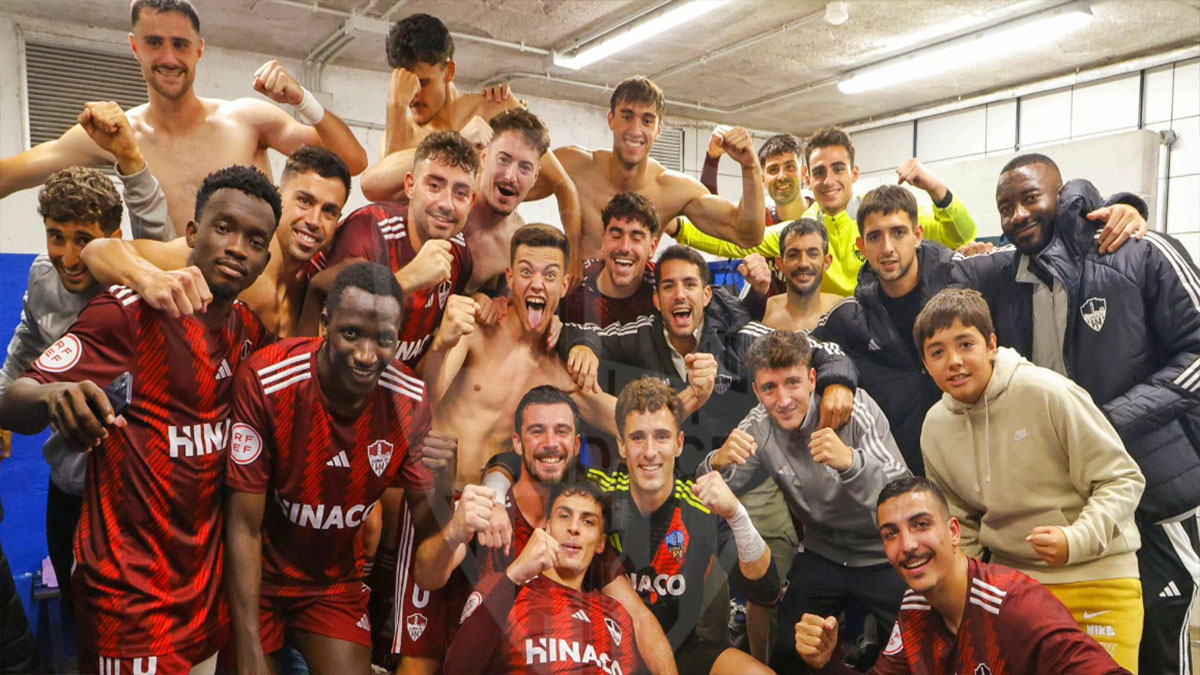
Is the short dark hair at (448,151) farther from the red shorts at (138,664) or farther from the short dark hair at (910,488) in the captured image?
the short dark hair at (910,488)

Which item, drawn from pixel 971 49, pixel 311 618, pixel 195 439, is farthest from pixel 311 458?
pixel 971 49

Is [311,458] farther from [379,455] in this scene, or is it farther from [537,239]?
[537,239]

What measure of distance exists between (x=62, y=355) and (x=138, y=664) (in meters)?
0.96

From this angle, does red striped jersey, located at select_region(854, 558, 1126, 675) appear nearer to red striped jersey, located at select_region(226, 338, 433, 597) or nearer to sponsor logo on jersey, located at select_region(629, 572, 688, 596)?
sponsor logo on jersey, located at select_region(629, 572, 688, 596)

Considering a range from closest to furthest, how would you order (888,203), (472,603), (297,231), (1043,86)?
(297,231)
(472,603)
(888,203)
(1043,86)

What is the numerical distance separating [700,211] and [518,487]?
1.60m

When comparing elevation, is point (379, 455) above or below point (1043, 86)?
below

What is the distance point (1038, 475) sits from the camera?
289 cm

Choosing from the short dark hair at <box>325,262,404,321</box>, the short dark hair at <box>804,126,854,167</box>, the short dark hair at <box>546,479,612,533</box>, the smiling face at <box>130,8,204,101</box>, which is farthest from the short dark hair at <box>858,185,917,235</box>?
the smiling face at <box>130,8,204,101</box>

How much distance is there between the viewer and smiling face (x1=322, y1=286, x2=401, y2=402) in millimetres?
2363

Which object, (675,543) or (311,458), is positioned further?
(675,543)

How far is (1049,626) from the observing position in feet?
8.73

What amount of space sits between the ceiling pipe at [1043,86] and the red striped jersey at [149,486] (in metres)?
4.32

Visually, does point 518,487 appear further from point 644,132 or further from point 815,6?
point 815,6
